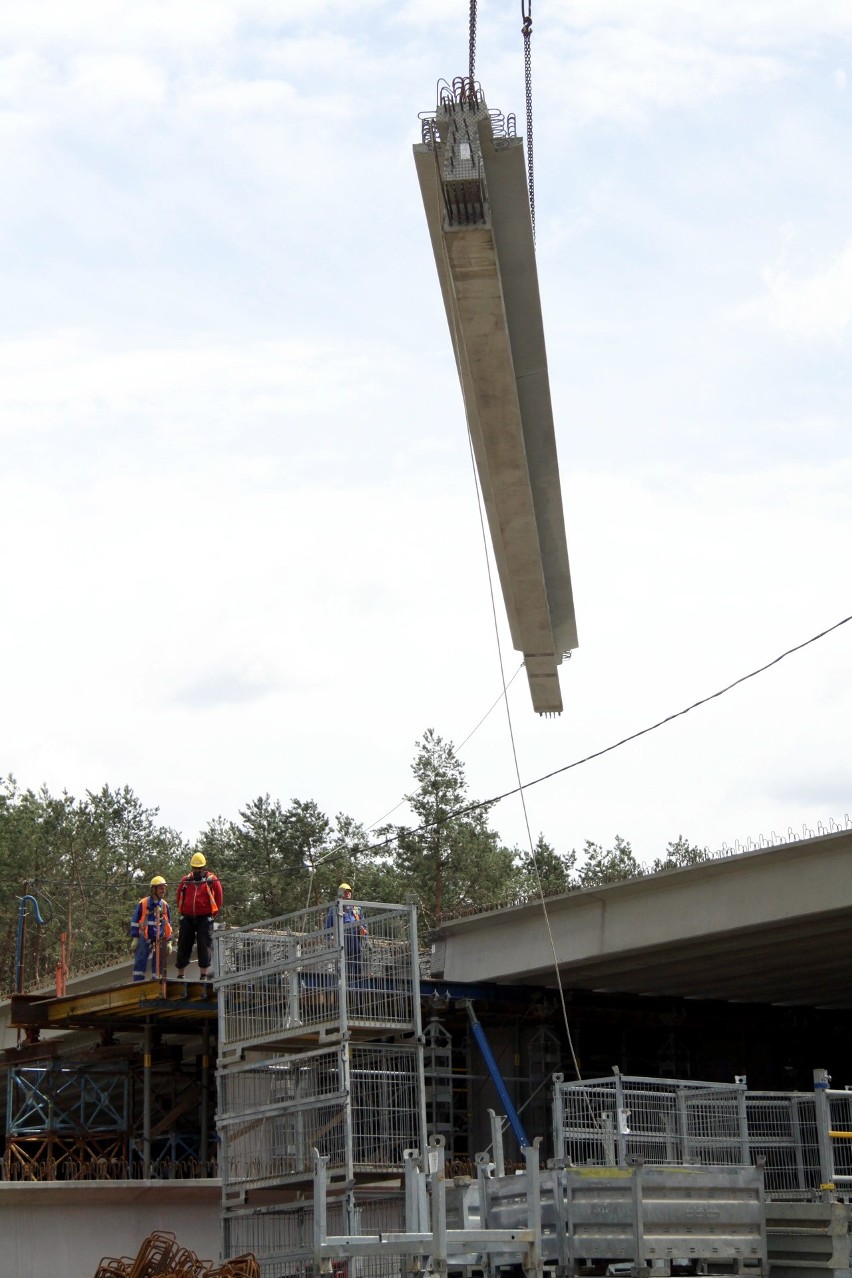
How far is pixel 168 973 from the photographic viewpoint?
99.9 ft

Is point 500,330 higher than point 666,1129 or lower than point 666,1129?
higher

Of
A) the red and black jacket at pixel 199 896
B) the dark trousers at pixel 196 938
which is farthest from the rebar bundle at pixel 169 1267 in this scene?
the red and black jacket at pixel 199 896

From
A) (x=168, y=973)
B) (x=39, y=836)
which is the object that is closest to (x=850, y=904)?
(x=168, y=973)

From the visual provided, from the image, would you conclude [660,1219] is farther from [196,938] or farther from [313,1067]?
[196,938]

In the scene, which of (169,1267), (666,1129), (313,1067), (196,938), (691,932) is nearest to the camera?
(666,1129)

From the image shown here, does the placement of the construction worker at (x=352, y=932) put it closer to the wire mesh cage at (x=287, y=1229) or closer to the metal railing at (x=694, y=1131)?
the wire mesh cage at (x=287, y=1229)

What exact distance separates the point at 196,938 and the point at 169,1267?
4823mm

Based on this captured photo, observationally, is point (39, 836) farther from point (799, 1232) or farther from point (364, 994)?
point (799, 1232)

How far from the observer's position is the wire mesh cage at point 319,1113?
20016 mm

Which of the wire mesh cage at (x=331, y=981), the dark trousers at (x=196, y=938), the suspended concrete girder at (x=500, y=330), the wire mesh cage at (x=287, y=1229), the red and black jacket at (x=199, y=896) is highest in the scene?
the suspended concrete girder at (x=500, y=330)

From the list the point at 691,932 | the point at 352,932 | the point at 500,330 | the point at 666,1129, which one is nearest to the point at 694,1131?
the point at 666,1129

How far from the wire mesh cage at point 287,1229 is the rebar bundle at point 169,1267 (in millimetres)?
253

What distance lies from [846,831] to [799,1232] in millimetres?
11168

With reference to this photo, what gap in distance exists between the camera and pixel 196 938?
2438 cm
